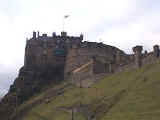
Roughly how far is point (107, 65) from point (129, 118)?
121 feet

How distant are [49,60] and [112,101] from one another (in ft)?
194

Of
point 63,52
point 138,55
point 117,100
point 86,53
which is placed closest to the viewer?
point 117,100

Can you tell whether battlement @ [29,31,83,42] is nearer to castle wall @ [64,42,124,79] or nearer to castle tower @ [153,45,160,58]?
castle wall @ [64,42,124,79]

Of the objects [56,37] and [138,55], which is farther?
[56,37]

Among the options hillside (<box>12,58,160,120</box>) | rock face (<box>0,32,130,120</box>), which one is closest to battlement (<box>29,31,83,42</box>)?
rock face (<box>0,32,130,120</box>)

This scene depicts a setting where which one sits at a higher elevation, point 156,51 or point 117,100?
point 156,51

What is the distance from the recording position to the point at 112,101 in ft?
189

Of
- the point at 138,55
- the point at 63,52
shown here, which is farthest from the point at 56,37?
the point at 138,55

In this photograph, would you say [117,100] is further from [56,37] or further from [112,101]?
[56,37]

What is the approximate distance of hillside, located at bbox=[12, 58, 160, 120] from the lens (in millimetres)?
A: 49344

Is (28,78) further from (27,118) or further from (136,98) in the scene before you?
(136,98)

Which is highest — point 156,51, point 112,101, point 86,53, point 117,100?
point 86,53

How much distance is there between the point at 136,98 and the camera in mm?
53000

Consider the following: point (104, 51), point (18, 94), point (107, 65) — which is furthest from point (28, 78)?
point (107, 65)
